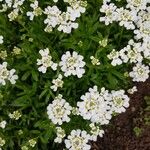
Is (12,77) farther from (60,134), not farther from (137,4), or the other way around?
(137,4)

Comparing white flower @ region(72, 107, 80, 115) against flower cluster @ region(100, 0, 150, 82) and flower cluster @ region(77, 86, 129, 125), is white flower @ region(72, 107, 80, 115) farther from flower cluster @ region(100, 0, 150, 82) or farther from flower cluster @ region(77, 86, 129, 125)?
flower cluster @ region(100, 0, 150, 82)

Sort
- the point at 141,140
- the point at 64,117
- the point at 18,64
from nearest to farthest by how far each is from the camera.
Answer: the point at 64,117 → the point at 18,64 → the point at 141,140

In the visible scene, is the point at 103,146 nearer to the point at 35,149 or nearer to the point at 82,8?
the point at 35,149

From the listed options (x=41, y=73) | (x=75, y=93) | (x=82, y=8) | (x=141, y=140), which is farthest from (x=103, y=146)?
(x=82, y=8)

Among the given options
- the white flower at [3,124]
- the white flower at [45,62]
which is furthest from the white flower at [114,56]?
the white flower at [3,124]

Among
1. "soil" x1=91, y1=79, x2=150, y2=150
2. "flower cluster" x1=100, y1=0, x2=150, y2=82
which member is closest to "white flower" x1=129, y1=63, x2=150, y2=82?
"flower cluster" x1=100, y1=0, x2=150, y2=82

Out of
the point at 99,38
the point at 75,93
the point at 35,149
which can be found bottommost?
the point at 35,149

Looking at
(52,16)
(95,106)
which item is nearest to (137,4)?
(52,16)
